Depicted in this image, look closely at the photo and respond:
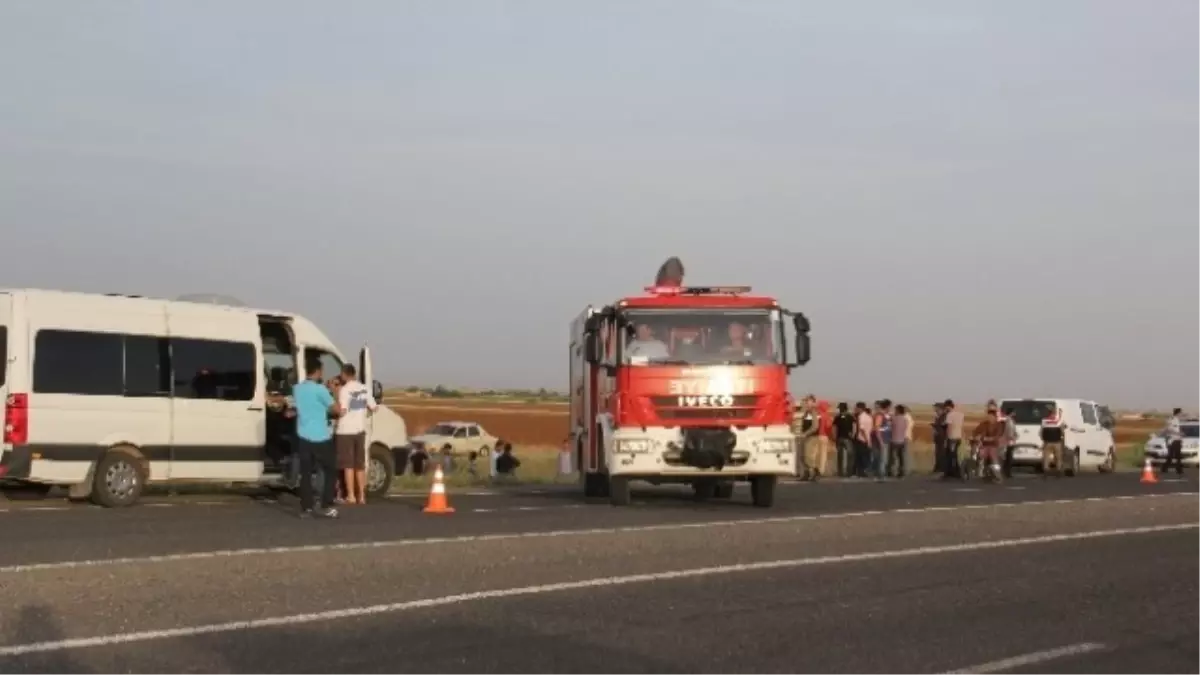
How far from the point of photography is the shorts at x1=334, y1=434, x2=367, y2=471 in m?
20.5

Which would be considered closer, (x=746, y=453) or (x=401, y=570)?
(x=401, y=570)

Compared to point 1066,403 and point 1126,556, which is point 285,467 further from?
point 1066,403

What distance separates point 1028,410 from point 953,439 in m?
4.38

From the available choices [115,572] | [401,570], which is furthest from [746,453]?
[115,572]

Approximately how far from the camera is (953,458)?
3600 cm

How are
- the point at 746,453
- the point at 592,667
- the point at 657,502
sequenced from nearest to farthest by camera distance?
the point at 592,667 → the point at 746,453 → the point at 657,502

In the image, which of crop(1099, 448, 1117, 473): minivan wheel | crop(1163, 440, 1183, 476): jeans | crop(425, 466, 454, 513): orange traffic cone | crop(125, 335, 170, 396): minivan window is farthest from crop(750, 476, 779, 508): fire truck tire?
crop(1163, 440, 1183, 476): jeans

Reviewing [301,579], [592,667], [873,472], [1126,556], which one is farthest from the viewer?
[873,472]

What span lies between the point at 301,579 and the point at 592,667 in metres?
4.16

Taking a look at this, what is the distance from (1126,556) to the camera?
51.3 ft

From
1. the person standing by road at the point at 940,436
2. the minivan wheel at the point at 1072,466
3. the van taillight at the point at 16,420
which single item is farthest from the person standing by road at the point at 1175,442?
the van taillight at the point at 16,420

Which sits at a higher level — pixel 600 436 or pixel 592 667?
pixel 600 436

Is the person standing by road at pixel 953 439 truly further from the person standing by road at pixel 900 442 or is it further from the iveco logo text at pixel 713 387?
the iveco logo text at pixel 713 387

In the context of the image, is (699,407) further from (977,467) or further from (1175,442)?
(1175,442)
